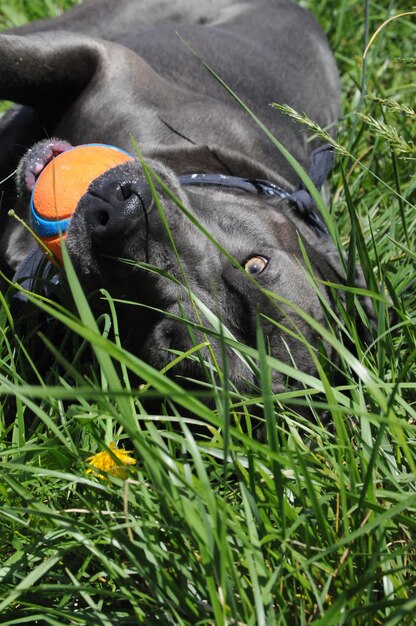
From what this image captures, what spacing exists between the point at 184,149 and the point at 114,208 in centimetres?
96

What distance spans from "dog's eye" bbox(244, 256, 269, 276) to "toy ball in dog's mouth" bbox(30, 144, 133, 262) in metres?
0.47

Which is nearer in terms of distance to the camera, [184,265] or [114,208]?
[114,208]

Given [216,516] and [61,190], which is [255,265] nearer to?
[61,190]

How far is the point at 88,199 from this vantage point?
2.24 m

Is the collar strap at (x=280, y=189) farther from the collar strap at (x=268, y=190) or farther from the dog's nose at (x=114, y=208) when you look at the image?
the dog's nose at (x=114, y=208)

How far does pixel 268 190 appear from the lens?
292 centimetres

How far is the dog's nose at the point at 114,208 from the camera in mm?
2176

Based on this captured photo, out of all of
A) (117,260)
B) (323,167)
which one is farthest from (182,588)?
(323,167)

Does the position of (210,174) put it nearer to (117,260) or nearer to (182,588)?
(117,260)

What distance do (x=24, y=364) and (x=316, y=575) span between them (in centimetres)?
116

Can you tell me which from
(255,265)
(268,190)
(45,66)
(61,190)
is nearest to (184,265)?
(255,265)

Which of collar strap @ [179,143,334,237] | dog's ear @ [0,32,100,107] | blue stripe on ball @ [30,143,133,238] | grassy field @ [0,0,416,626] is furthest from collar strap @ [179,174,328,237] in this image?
grassy field @ [0,0,416,626]

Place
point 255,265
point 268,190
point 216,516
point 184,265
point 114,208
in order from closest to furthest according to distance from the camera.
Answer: point 216,516 < point 114,208 < point 184,265 < point 255,265 < point 268,190

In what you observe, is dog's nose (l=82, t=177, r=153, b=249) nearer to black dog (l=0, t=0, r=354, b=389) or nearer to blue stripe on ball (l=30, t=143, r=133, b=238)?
black dog (l=0, t=0, r=354, b=389)
